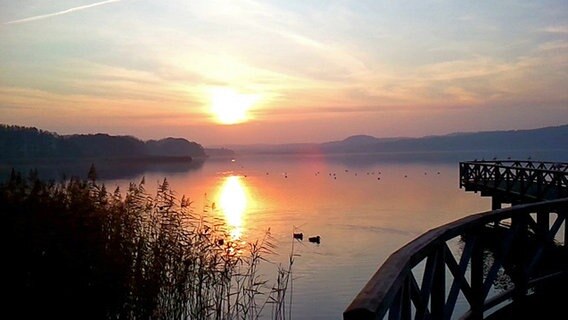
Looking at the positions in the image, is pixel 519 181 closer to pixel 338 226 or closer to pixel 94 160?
pixel 338 226

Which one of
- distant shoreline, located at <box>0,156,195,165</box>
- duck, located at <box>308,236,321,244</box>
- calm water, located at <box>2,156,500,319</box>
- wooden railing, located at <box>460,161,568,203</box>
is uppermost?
wooden railing, located at <box>460,161,568,203</box>

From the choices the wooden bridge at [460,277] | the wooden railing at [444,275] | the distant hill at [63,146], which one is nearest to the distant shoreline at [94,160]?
the distant hill at [63,146]

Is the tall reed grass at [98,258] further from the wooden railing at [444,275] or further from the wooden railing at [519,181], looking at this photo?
the wooden railing at [519,181]

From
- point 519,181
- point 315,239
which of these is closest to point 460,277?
point 315,239

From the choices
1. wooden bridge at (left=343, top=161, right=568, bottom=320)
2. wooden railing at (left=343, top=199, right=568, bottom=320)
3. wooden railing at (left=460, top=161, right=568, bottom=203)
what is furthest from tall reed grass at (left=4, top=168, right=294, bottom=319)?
A: wooden railing at (left=460, top=161, right=568, bottom=203)

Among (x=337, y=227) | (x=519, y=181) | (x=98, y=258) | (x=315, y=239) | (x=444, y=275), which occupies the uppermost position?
(x=444, y=275)

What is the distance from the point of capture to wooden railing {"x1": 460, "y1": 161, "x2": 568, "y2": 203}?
68.3 feet

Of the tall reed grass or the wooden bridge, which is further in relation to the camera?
the tall reed grass

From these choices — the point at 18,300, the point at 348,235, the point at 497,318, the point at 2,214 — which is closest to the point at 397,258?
the point at 497,318

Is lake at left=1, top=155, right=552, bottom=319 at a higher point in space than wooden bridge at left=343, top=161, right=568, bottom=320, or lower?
lower

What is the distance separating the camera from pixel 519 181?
88.3 feet

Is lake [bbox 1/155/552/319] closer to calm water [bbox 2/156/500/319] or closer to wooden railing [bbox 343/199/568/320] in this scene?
calm water [bbox 2/156/500/319]

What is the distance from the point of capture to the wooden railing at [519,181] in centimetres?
2081

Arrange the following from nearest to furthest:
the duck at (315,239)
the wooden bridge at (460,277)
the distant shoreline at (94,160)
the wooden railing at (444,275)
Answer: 1. the wooden railing at (444,275)
2. the wooden bridge at (460,277)
3. the duck at (315,239)
4. the distant shoreline at (94,160)
